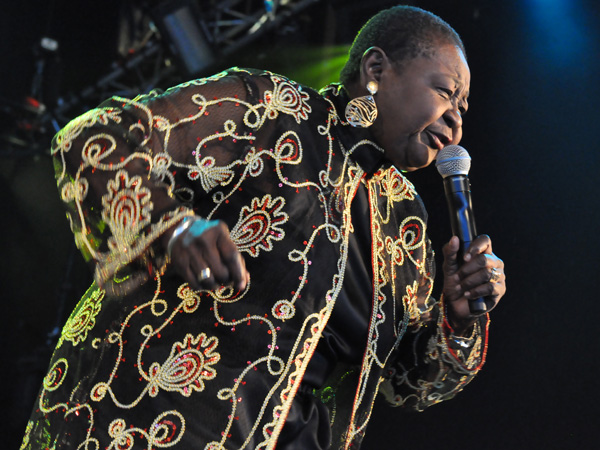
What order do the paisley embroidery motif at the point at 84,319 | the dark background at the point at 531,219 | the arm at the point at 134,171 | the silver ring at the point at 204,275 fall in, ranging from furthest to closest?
1. the dark background at the point at 531,219
2. the paisley embroidery motif at the point at 84,319
3. the arm at the point at 134,171
4. the silver ring at the point at 204,275

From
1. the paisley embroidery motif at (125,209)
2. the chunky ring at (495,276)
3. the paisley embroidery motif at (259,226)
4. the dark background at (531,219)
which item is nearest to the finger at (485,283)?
the chunky ring at (495,276)

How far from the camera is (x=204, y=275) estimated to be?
0.89 metres

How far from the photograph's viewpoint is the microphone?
141cm

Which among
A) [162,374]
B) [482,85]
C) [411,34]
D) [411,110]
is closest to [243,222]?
[162,374]

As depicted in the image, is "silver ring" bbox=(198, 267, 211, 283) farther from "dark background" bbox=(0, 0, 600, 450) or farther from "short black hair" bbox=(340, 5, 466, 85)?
"dark background" bbox=(0, 0, 600, 450)

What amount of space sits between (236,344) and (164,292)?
186 millimetres

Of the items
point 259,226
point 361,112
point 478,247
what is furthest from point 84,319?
point 478,247

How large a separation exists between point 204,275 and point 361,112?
0.72 meters

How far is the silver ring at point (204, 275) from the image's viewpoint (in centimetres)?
89

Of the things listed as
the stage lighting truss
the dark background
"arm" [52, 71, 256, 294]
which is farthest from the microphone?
the stage lighting truss

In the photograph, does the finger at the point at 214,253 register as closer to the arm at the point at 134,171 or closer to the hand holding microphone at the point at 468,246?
the arm at the point at 134,171

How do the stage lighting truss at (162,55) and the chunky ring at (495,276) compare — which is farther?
the stage lighting truss at (162,55)

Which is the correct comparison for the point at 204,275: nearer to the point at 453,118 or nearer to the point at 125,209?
the point at 125,209

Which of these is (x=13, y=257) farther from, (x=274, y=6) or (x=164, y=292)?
(x=164, y=292)
